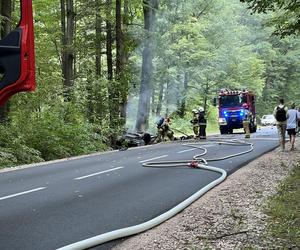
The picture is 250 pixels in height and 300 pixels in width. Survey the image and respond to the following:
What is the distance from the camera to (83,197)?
869cm

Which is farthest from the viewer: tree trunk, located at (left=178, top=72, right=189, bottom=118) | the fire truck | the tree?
tree trunk, located at (left=178, top=72, right=189, bottom=118)

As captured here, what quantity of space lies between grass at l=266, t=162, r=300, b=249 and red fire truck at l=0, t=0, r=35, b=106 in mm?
3525

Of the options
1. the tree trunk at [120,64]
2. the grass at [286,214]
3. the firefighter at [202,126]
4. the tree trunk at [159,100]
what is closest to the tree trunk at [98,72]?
the tree trunk at [120,64]

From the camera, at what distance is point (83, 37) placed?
1054 inches

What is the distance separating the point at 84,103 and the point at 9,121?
538cm

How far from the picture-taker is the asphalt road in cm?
618

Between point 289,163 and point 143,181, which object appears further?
point 289,163

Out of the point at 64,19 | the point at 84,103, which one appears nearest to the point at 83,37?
the point at 64,19

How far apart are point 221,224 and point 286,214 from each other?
1.02 m

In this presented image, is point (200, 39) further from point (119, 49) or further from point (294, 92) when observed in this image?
point (294, 92)

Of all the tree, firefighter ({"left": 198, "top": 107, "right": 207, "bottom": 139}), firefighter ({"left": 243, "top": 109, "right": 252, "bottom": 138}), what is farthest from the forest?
firefighter ({"left": 243, "top": 109, "right": 252, "bottom": 138})

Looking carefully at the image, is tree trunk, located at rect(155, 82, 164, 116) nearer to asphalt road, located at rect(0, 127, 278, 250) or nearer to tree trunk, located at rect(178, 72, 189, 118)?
tree trunk, located at rect(178, 72, 189, 118)

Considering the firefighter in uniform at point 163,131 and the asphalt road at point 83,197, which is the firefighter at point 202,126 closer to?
the firefighter in uniform at point 163,131

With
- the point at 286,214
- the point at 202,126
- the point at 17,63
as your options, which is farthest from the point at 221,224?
the point at 202,126
